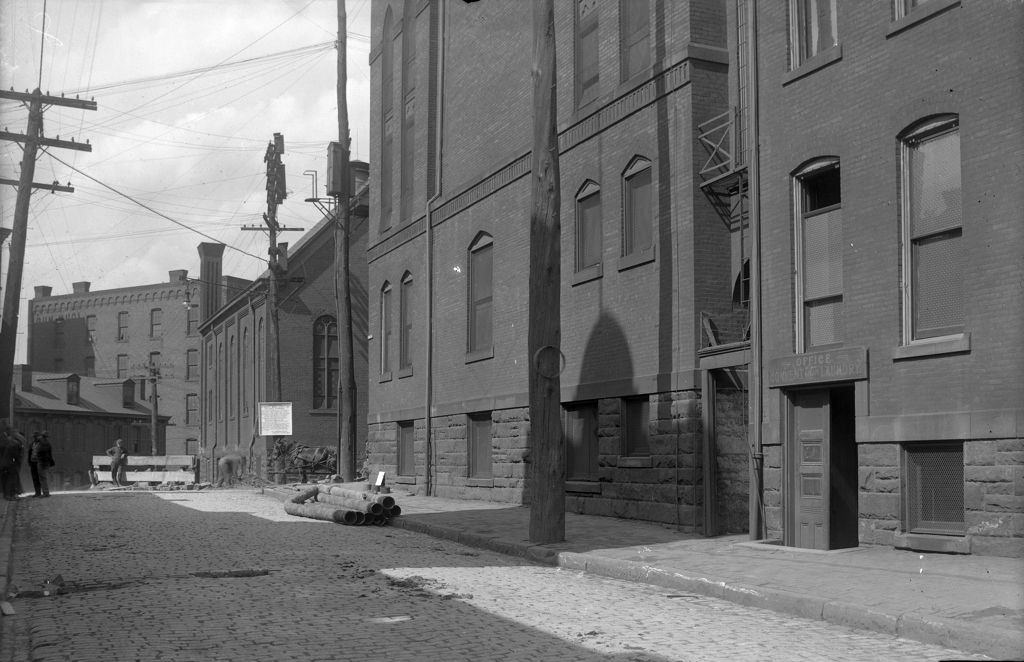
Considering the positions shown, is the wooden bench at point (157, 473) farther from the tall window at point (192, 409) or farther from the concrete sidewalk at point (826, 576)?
the concrete sidewalk at point (826, 576)

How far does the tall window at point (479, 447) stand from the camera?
23.0 meters

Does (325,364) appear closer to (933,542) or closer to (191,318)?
(191,318)

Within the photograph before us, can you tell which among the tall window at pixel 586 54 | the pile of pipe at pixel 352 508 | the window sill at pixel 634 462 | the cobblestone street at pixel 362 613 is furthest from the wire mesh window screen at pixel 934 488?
the tall window at pixel 586 54

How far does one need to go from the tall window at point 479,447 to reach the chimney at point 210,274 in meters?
48.1

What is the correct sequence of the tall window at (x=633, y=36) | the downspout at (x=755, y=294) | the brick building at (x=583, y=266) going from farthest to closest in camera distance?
the tall window at (x=633, y=36) → the brick building at (x=583, y=266) → the downspout at (x=755, y=294)

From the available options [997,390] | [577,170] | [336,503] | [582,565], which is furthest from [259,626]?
[577,170]

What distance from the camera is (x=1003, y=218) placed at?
10.5 m

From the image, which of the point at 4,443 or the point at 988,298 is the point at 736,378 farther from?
the point at 4,443

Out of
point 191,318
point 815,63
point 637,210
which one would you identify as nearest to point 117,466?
point 637,210

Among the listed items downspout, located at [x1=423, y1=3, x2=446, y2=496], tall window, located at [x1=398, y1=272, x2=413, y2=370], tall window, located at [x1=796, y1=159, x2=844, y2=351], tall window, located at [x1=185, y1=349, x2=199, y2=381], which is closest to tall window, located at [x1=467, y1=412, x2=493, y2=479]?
downspout, located at [x1=423, y1=3, x2=446, y2=496]

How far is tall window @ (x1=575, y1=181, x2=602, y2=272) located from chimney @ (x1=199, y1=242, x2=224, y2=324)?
5275cm

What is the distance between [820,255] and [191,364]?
212ft

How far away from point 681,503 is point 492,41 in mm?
12538

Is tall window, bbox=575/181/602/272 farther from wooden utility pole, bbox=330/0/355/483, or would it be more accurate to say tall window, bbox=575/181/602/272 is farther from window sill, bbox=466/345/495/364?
wooden utility pole, bbox=330/0/355/483
